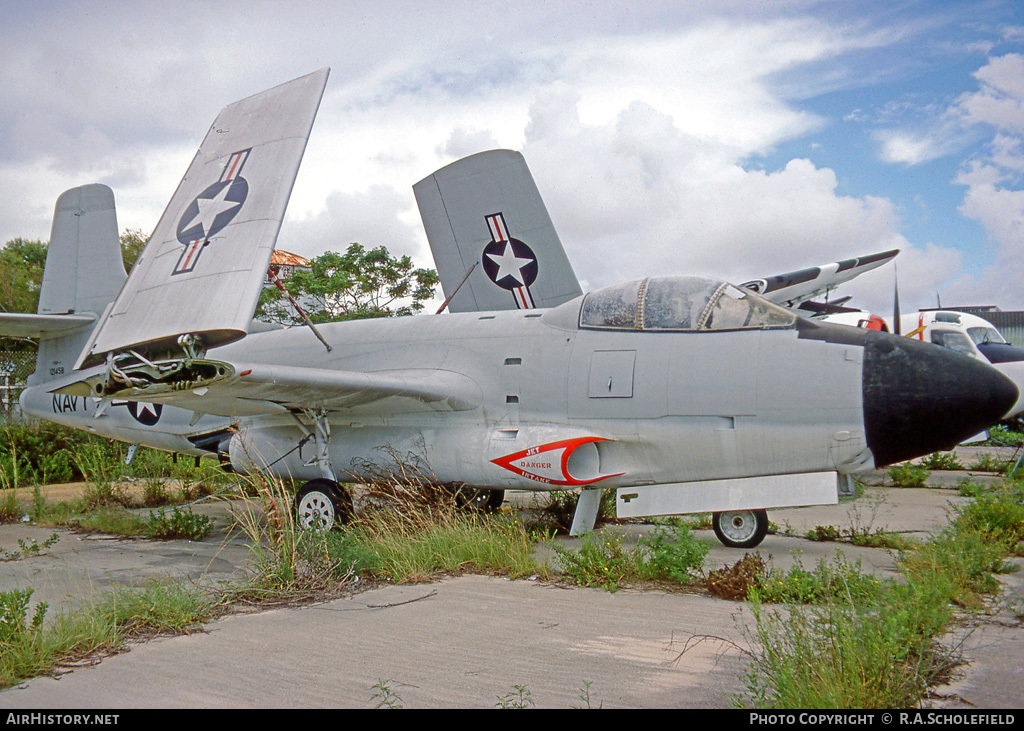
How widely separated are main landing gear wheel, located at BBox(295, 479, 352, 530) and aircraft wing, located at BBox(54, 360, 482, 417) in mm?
877

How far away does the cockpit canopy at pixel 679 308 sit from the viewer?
6.73m

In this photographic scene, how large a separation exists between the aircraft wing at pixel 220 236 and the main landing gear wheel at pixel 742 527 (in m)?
4.99

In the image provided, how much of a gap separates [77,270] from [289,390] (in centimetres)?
569

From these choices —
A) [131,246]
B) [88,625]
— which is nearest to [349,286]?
[131,246]

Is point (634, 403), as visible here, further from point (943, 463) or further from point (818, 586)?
point (943, 463)

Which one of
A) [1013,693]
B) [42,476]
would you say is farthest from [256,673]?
[42,476]

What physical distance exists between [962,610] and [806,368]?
A: 7.58ft

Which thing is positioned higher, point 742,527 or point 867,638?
point 867,638

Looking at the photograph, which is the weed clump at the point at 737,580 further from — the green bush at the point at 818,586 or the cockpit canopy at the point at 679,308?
the cockpit canopy at the point at 679,308

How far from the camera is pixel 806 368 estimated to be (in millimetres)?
6344

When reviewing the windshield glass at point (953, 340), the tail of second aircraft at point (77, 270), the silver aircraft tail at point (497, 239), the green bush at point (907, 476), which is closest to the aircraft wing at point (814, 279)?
the windshield glass at point (953, 340)

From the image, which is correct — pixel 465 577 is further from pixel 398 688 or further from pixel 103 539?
pixel 103 539

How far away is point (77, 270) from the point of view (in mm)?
10586

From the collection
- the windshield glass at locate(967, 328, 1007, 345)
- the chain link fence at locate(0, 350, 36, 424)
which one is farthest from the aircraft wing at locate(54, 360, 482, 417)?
the chain link fence at locate(0, 350, 36, 424)
